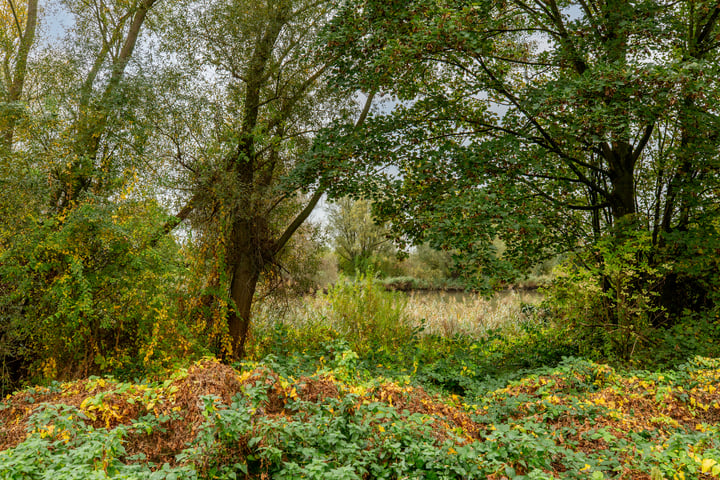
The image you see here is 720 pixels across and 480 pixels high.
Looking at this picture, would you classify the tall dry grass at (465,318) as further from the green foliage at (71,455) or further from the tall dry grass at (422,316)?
the green foliage at (71,455)

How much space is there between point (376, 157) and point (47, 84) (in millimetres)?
4660

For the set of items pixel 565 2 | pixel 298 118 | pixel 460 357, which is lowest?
pixel 460 357

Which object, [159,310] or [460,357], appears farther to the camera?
[460,357]

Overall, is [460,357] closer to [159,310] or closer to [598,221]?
[598,221]

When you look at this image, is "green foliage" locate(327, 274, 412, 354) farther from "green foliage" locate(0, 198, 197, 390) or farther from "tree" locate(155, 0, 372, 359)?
"green foliage" locate(0, 198, 197, 390)

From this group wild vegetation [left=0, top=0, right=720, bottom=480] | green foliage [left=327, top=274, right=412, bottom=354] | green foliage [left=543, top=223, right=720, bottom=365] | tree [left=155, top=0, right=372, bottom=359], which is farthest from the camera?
green foliage [left=327, top=274, right=412, bottom=354]

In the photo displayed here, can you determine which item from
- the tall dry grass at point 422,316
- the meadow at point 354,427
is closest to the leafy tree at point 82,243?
the meadow at point 354,427

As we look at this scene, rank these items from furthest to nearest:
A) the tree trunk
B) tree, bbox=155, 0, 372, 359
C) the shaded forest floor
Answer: the tree trunk < tree, bbox=155, 0, 372, 359 < the shaded forest floor

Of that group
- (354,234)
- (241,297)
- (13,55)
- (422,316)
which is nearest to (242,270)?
(241,297)

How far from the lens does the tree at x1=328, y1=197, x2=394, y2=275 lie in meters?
20.0

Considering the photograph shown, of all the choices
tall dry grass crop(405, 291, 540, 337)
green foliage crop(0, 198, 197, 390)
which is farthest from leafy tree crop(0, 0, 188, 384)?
tall dry grass crop(405, 291, 540, 337)

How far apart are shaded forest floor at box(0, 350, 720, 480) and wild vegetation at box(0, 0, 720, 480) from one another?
2 cm

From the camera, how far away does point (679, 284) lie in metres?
6.85

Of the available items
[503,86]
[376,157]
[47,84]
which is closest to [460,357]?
[376,157]
